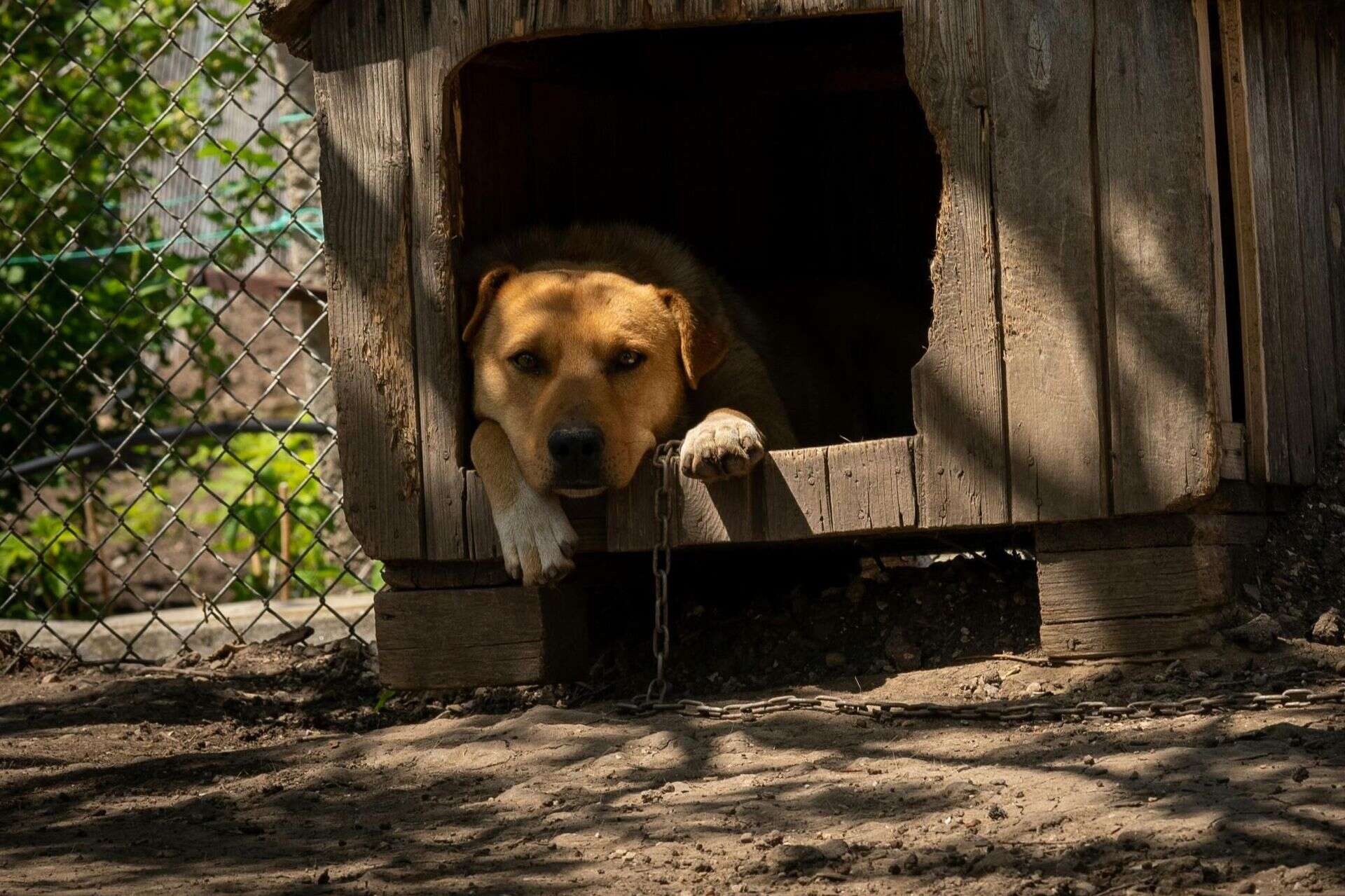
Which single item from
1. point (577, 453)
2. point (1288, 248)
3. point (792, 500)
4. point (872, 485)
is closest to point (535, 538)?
point (577, 453)

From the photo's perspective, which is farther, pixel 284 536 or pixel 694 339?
pixel 284 536

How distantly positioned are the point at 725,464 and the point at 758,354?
1.11m

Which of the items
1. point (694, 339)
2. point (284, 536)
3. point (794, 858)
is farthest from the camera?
point (284, 536)

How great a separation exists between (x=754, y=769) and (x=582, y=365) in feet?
4.55

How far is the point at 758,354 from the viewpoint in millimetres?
4934

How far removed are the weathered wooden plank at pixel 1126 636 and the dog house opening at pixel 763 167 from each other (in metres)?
1.62

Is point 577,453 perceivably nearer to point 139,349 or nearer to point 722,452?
point 722,452

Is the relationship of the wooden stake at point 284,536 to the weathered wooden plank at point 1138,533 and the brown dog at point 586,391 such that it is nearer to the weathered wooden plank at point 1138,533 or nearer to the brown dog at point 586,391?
the brown dog at point 586,391

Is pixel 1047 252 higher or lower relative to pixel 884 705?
higher

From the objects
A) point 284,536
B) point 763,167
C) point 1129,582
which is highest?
point 763,167

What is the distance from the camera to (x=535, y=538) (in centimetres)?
409

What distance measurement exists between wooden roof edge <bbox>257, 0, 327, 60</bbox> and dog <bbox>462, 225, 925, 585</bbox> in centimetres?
82

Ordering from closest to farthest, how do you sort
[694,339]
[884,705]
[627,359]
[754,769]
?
[754,769]
[884,705]
[627,359]
[694,339]

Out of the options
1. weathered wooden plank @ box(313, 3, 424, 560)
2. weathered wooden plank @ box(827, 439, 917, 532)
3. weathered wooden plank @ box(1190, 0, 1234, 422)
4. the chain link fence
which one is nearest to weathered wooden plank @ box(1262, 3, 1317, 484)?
weathered wooden plank @ box(1190, 0, 1234, 422)
